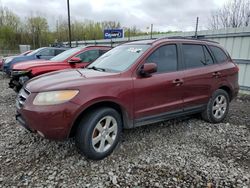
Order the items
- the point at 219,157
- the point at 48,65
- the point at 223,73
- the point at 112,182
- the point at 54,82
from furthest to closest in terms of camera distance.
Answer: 1. the point at 48,65
2. the point at 223,73
3. the point at 219,157
4. the point at 54,82
5. the point at 112,182

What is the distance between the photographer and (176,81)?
3.71 metres

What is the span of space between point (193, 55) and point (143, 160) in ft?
7.44

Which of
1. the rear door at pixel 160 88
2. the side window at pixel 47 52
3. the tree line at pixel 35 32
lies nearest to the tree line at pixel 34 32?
the tree line at pixel 35 32

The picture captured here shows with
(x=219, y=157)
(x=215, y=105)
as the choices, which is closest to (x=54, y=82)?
(x=219, y=157)

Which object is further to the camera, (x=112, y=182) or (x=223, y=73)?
(x=223, y=73)

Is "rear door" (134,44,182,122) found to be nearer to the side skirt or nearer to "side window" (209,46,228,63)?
the side skirt

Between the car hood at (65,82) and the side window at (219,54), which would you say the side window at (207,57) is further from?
the car hood at (65,82)

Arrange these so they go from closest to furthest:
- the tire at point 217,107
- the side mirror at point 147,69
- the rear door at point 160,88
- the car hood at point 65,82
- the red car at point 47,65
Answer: the car hood at point 65,82
the side mirror at point 147,69
the rear door at point 160,88
the tire at point 217,107
the red car at point 47,65

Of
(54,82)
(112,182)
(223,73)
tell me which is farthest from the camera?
(223,73)

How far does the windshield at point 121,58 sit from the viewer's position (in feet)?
11.3

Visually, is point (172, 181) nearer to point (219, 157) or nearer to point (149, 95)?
point (219, 157)

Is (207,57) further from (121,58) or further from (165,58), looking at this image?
(121,58)

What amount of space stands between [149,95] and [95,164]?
1.31m

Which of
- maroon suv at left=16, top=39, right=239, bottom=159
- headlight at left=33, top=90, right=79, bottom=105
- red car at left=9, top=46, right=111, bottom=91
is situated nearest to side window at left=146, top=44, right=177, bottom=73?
maroon suv at left=16, top=39, right=239, bottom=159
